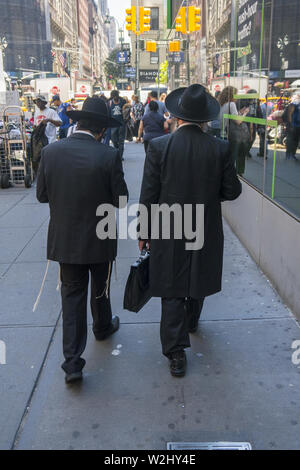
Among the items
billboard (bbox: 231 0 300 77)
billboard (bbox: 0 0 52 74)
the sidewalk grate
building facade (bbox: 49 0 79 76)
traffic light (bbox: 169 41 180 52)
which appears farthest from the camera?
building facade (bbox: 49 0 79 76)

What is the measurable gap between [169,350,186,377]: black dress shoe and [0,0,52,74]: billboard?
79.1 m

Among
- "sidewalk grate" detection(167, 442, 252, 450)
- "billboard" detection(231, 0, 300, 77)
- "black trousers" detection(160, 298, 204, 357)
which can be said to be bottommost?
"sidewalk grate" detection(167, 442, 252, 450)

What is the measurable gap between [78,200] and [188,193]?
2.43ft

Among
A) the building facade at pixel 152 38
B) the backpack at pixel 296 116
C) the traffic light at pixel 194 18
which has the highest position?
the building facade at pixel 152 38

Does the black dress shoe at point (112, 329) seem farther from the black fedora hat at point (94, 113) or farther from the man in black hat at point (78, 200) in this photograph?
the black fedora hat at point (94, 113)

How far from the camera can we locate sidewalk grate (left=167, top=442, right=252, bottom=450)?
8.58 feet

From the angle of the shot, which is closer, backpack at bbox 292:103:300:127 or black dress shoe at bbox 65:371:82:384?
black dress shoe at bbox 65:371:82:384

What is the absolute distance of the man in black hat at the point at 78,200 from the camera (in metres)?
3.16

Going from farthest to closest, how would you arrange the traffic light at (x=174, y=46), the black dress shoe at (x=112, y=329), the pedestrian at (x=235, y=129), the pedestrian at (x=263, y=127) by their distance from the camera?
the traffic light at (x=174, y=46)
the pedestrian at (x=235, y=129)
the pedestrian at (x=263, y=127)
the black dress shoe at (x=112, y=329)

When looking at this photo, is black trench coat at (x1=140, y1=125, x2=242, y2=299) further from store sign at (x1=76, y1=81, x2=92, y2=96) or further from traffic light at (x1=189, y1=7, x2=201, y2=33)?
store sign at (x1=76, y1=81, x2=92, y2=96)

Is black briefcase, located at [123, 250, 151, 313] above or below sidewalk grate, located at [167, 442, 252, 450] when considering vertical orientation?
above

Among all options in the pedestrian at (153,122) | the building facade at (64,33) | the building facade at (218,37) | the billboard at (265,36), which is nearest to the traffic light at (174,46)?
the pedestrian at (153,122)

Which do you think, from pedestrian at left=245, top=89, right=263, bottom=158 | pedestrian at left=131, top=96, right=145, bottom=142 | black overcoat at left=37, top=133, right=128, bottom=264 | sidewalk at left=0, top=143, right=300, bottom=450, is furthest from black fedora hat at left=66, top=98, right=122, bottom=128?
→ pedestrian at left=131, top=96, right=145, bottom=142

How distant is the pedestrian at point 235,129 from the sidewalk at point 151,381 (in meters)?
2.04
